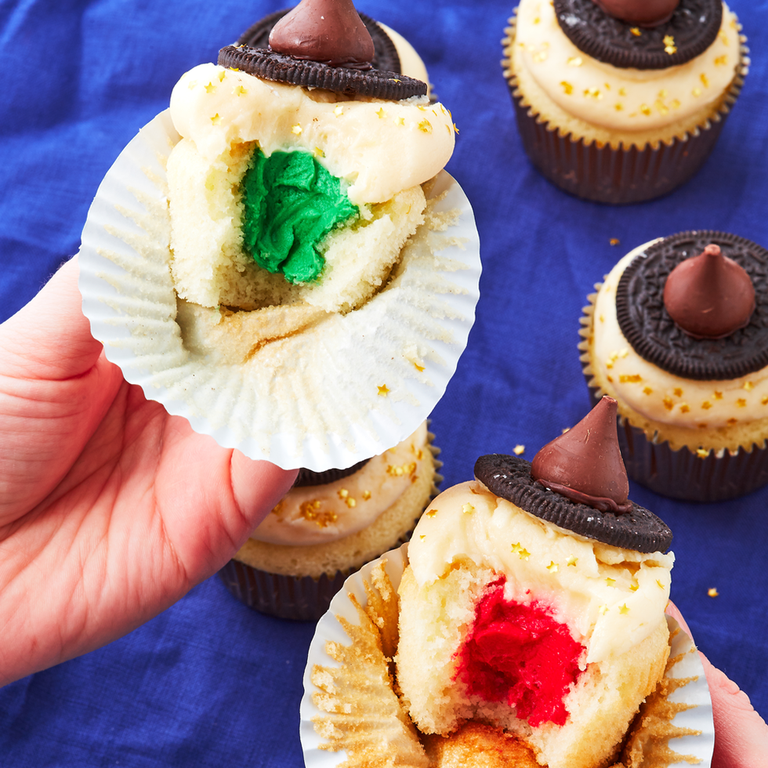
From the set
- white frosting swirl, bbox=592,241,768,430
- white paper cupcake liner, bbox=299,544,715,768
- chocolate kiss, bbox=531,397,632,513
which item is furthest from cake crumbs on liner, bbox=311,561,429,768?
white frosting swirl, bbox=592,241,768,430

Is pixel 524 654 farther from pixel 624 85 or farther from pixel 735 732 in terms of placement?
pixel 624 85

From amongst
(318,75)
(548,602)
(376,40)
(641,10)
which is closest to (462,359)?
(376,40)

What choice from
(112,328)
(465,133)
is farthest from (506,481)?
(465,133)

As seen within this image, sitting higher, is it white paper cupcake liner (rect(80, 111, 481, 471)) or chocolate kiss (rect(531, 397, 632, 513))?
white paper cupcake liner (rect(80, 111, 481, 471))

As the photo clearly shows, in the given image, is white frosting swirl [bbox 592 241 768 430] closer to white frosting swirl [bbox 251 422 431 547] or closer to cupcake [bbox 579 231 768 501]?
cupcake [bbox 579 231 768 501]

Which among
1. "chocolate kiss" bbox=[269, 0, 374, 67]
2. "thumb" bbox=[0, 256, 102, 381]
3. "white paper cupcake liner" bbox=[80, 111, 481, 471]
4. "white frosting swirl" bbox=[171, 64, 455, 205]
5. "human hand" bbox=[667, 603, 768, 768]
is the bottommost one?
"human hand" bbox=[667, 603, 768, 768]

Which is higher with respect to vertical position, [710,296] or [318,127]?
[318,127]

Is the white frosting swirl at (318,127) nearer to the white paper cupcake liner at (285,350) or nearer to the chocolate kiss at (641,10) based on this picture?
the white paper cupcake liner at (285,350)

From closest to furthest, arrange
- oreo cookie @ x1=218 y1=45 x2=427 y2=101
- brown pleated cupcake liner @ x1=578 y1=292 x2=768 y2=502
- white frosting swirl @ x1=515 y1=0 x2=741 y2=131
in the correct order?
oreo cookie @ x1=218 y1=45 x2=427 y2=101 → brown pleated cupcake liner @ x1=578 y1=292 x2=768 y2=502 → white frosting swirl @ x1=515 y1=0 x2=741 y2=131
